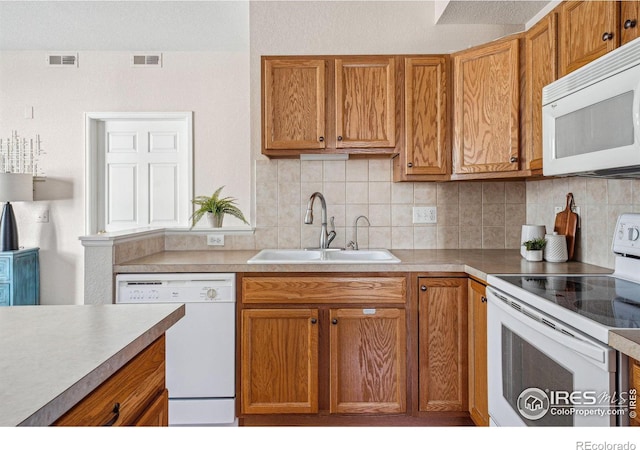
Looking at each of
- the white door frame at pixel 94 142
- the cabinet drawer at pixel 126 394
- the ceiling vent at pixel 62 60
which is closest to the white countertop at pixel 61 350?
the cabinet drawer at pixel 126 394

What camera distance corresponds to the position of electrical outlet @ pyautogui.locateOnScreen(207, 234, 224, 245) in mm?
2617

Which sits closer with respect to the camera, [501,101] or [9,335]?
[9,335]

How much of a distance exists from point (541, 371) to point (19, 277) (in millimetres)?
3900

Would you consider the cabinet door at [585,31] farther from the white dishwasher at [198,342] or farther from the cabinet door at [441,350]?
the white dishwasher at [198,342]

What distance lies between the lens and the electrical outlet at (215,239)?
262 centimetres

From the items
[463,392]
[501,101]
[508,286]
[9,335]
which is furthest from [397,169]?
[9,335]

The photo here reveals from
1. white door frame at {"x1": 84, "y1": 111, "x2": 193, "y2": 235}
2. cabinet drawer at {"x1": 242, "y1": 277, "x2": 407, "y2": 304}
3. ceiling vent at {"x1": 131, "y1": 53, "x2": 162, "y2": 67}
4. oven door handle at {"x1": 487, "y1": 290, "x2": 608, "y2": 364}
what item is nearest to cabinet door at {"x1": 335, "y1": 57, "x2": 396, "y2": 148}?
cabinet drawer at {"x1": 242, "y1": 277, "x2": 407, "y2": 304}

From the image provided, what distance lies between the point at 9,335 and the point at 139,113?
327 centimetres

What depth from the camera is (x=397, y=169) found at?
2.47 meters

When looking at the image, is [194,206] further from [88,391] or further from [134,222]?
[88,391]

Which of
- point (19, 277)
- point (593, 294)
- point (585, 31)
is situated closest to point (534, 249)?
point (593, 294)

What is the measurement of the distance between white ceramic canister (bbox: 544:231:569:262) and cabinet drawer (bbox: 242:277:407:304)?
79 centimetres

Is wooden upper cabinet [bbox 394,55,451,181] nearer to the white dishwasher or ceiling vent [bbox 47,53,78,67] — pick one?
the white dishwasher

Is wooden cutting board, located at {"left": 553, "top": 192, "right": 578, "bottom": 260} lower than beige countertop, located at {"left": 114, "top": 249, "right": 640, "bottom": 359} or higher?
higher
